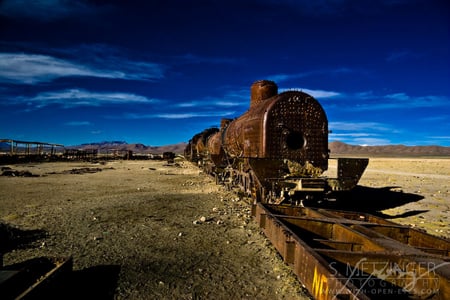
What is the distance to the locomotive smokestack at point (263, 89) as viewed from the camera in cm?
1139

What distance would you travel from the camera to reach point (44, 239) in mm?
5434

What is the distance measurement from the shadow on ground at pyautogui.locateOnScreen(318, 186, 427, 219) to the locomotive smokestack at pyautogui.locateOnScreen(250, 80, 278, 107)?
4865 millimetres

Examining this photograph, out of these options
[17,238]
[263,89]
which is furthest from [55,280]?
[263,89]

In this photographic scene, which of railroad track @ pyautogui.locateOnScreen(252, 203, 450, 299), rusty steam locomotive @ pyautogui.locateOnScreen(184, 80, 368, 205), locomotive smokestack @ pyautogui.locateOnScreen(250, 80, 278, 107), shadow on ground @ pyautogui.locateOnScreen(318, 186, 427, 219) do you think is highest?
locomotive smokestack @ pyautogui.locateOnScreen(250, 80, 278, 107)

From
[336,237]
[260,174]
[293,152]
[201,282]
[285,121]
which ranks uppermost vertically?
[285,121]

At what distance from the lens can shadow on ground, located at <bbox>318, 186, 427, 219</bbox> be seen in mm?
8946

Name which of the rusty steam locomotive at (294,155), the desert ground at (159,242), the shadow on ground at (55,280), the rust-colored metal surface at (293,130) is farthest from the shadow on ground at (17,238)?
the rust-colored metal surface at (293,130)

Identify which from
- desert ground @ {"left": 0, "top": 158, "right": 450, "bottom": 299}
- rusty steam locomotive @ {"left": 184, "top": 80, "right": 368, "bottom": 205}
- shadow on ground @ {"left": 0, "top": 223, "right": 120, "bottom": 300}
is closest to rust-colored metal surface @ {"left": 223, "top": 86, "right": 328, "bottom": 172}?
rusty steam locomotive @ {"left": 184, "top": 80, "right": 368, "bottom": 205}

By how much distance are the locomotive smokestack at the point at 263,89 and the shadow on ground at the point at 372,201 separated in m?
4.86

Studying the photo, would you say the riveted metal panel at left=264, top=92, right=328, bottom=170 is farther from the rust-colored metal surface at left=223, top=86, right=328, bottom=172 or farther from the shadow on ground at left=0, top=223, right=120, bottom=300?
the shadow on ground at left=0, top=223, right=120, bottom=300

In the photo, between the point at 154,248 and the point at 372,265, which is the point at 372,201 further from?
the point at 154,248

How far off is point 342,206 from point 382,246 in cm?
670

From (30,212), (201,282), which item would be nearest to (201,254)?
(201,282)

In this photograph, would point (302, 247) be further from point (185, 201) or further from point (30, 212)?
point (30, 212)
